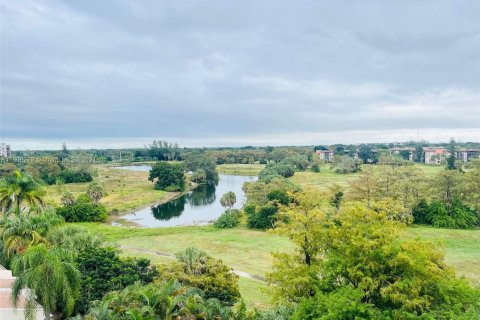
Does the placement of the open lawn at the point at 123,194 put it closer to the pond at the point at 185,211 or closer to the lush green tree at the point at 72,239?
the pond at the point at 185,211

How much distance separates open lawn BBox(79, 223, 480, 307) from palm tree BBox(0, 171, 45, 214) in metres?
9.46

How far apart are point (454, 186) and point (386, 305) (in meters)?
37.7

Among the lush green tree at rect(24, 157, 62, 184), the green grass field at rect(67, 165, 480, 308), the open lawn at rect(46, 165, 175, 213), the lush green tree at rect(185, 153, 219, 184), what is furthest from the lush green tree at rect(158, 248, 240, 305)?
the lush green tree at rect(24, 157, 62, 184)

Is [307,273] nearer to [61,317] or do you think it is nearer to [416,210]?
[61,317]

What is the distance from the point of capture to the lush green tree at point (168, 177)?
8306 cm

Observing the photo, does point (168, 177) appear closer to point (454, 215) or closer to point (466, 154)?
point (454, 215)

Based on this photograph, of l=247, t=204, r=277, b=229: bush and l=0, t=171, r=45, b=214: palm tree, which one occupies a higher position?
l=0, t=171, r=45, b=214: palm tree

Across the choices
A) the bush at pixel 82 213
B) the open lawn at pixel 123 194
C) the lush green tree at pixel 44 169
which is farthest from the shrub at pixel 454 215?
the lush green tree at pixel 44 169

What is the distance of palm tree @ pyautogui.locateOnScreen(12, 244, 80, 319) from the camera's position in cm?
1538

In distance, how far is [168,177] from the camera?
83.5 meters

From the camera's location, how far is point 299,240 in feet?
59.4

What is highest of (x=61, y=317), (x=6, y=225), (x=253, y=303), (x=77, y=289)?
(x=6, y=225)

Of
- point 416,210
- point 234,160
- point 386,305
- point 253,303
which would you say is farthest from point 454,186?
point 234,160

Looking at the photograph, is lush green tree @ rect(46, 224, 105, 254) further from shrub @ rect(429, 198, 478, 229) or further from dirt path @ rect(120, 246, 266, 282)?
shrub @ rect(429, 198, 478, 229)
